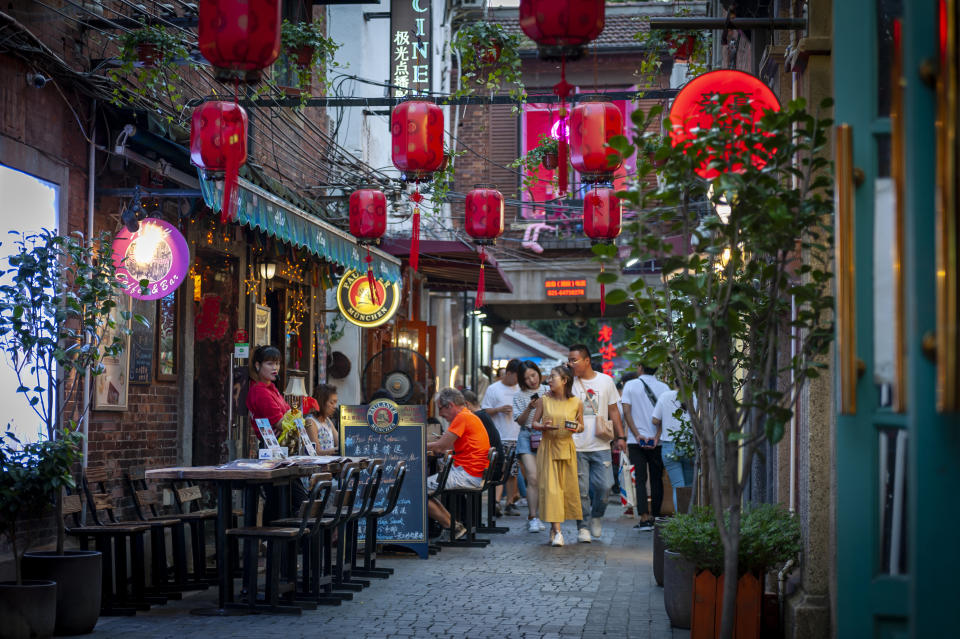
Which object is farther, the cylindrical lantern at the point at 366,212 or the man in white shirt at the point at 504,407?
the man in white shirt at the point at 504,407

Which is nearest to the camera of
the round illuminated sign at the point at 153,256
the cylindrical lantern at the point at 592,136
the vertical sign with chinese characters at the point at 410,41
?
the round illuminated sign at the point at 153,256

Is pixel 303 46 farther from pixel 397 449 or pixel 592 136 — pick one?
pixel 397 449

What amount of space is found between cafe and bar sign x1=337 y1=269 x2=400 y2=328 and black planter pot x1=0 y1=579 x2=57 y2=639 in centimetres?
943

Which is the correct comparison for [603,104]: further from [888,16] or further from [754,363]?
[888,16]

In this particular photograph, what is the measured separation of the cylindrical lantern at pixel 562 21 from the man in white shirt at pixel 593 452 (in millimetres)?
7279

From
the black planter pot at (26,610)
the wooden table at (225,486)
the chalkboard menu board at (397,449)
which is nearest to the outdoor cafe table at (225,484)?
the wooden table at (225,486)

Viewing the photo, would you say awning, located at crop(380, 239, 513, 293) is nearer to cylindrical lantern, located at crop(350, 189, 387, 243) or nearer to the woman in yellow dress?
cylindrical lantern, located at crop(350, 189, 387, 243)

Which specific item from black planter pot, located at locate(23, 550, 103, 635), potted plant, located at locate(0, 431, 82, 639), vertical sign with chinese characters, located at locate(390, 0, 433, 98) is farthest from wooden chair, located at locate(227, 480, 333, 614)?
vertical sign with chinese characters, located at locate(390, 0, 433, 98)

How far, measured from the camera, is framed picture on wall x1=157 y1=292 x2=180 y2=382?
1150 centimetres

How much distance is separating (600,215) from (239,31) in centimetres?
682

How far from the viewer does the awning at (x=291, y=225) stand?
34.0ft

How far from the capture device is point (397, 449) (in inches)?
459

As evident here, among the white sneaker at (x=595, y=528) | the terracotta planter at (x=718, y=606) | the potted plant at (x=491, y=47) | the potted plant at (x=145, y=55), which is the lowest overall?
the white sneaker at (x=595, y=528)

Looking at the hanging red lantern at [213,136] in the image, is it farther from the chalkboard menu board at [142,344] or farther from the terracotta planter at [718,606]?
the terracotta planter at [718,606]
